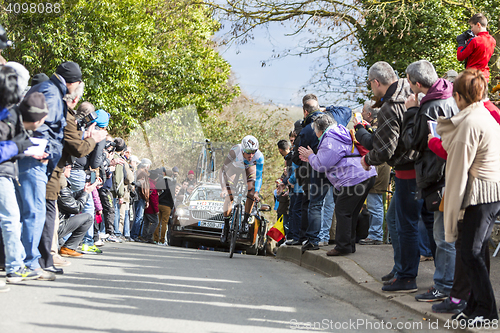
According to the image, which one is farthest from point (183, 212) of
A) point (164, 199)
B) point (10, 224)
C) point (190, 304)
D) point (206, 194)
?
point (190, 304)

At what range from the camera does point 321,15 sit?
16812mm

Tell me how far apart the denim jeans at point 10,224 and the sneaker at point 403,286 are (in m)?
3.79

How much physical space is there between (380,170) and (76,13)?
601 inches

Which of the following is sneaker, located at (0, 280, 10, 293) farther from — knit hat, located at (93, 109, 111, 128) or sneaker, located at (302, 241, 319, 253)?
sneaker, located at (302, 241, 319, 253)

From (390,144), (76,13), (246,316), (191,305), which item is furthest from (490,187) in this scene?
(76,13)

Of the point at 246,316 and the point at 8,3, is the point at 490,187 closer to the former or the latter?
the point at 246,316

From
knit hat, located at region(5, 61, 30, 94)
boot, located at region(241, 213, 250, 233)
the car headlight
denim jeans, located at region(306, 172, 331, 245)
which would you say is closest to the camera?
knit hat, located at region(5, 61, 30, 94)

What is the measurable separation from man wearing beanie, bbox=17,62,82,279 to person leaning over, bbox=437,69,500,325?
398 centimetres

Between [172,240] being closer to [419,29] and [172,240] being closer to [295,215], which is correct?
[295,215]

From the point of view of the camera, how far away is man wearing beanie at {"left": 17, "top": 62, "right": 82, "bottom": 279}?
213 inches

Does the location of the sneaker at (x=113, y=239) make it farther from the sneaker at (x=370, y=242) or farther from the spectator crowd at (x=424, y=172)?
the sneaker at (x=370, y=242)

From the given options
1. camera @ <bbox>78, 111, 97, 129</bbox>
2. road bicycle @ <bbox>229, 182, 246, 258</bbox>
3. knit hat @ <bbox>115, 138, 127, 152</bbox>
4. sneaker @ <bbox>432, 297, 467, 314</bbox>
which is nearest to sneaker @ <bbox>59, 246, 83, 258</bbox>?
camera @ <bbox>78, 111, 97, 129</bbox>

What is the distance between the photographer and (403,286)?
5441 mm

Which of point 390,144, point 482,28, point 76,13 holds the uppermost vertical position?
point 76,13
